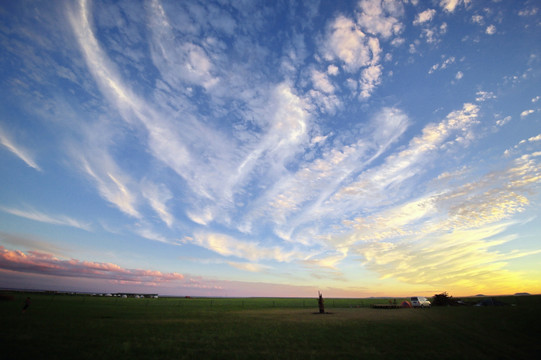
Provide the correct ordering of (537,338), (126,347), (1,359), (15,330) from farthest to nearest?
(15,330) → (537,338) → (126,347) → (1,359)

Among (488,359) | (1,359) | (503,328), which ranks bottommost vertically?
(1,359)

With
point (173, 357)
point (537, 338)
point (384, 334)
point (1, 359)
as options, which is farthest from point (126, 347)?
point (537, 338)

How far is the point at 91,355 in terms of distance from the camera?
40.5ft

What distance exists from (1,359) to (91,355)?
3.41m

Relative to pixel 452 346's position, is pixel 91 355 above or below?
below

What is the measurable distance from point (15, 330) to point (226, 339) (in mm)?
15766

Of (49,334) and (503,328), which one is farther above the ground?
(503,328)

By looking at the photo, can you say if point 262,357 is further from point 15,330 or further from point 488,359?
point 15,330

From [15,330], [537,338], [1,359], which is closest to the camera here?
[1,359]

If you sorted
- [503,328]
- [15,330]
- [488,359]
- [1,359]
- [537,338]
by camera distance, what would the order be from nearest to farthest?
[1,359] < [488,359] < [537,338] < [15,330] < [503,328]

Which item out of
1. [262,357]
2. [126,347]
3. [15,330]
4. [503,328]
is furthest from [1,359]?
[503,328]

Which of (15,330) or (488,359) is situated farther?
(15,330)

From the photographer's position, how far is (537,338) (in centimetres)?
1661

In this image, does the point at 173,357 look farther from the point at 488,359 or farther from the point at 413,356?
the point at 488,359
